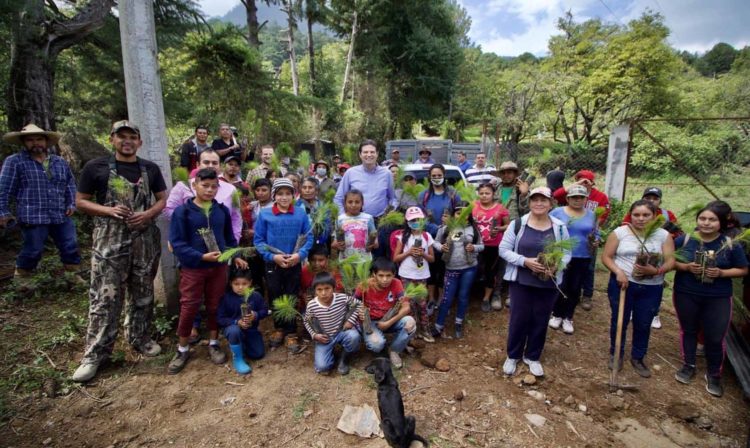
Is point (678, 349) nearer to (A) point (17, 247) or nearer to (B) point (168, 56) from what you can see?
(A) point (17, 247)

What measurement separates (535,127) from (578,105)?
1.86m

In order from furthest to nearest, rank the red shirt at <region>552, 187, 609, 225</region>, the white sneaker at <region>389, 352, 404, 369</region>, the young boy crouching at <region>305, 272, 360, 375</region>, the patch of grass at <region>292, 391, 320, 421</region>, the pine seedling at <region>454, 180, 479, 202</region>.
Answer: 1. the red shirt at <region>552, 187, 609, 225</region>
2. the pine seedling at <region>454, 180, 479, 202</region>
3. the white sneaker at <region>389, 352, 404, 369</region>
4. the young boy crouching at <region>305, 272, 360, 375</region>
5. the patch of grass at <region>292, 391, 320, 421</region>

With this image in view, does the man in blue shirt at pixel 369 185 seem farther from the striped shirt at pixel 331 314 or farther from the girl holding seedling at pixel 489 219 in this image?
the striped shirt at pixel 331 314

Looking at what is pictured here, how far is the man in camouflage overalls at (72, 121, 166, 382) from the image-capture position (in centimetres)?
301

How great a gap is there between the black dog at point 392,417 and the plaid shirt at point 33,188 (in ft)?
13.3

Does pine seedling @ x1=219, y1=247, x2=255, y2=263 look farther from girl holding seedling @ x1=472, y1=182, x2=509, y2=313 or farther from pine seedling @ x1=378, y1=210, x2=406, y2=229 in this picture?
girl holding seedling @ x1=472, y1=182, x2=509, y2=313

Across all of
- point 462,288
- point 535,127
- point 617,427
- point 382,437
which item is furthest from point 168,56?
point 535,127

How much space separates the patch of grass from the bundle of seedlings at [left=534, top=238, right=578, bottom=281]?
2104mm

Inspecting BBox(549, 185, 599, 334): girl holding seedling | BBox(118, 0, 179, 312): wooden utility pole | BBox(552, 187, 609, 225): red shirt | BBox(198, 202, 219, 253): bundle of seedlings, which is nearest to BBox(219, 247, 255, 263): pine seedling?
BBox(198, 202, 219, 253): bundle of seedlings

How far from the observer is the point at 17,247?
16.7ft

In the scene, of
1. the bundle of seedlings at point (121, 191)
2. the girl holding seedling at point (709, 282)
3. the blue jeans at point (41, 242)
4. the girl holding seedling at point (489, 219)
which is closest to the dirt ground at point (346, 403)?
the girl holding seedling at point (709, 282)

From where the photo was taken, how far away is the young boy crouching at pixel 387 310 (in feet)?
11.0

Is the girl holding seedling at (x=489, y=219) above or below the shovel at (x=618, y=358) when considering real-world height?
above

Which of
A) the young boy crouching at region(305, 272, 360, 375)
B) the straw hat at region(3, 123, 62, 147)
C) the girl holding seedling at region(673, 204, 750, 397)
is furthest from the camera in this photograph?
the straw hat at region(3, 123, 62, 147)
